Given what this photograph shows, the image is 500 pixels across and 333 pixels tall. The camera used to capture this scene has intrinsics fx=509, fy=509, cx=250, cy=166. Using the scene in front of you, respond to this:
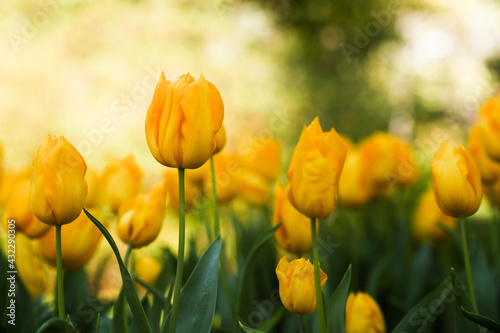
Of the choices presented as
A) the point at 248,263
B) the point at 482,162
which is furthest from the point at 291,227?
the point at 482,162

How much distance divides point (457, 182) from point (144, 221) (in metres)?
0.55

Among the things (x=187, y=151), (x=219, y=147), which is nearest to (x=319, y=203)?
(x=187, y=151)

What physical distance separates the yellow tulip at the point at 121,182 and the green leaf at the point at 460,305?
0.73m

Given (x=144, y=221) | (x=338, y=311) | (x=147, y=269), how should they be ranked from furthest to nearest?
(x=147, y=269)
(x=144, y=221)
(x=338, y=311)

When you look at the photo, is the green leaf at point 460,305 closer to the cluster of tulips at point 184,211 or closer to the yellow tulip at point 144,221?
the cluster of tulips at point 184,211

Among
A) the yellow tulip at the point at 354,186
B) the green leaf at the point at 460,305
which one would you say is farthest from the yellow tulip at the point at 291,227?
the yellow tulip at the point at 354,186

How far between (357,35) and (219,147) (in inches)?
235

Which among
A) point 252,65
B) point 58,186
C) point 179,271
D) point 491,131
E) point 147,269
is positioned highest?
point 252,65

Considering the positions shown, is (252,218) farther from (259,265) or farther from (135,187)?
(135,187)

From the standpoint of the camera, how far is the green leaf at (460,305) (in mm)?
771

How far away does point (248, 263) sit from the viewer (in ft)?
3.09

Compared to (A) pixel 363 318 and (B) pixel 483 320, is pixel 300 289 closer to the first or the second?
(A) pixel 363 318

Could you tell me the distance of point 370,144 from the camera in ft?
5.82

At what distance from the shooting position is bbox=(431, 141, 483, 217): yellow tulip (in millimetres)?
832
